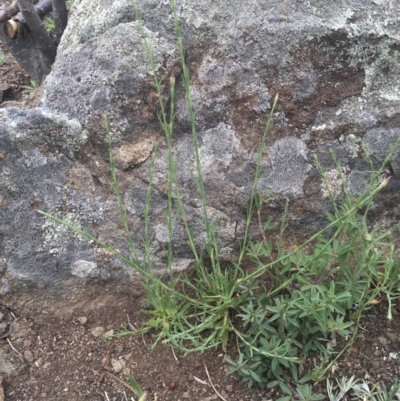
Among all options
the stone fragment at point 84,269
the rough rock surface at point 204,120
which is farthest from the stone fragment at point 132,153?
the stone fragment at point 84,269

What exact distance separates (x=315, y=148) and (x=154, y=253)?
0.62 m

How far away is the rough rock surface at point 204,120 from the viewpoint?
1630mm

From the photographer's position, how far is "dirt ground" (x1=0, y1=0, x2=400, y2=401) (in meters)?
1.56

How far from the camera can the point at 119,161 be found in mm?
1669

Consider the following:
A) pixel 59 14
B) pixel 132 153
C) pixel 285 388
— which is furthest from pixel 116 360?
pixel 59 14

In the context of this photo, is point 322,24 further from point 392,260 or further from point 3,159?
point 3,159

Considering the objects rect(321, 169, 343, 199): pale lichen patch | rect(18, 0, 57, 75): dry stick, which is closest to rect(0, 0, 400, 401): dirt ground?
rect(321, 169, 343, 199): pale lichen patch

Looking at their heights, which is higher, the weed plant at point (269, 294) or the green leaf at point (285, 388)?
the weed plant at point (269, 294)

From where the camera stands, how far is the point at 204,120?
166 centimetres

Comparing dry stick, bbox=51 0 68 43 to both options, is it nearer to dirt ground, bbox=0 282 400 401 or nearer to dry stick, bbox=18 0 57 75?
dry stick, bbox=18 0 57 75

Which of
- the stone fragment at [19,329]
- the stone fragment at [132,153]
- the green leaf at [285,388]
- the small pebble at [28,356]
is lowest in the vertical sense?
the green leaf at [285,388]

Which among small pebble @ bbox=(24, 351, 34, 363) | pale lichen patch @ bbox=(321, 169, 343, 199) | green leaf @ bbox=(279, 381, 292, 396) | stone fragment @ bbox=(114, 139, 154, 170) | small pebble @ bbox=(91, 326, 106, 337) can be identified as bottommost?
green leaf @ bbox=(279, 381, 292, 396)

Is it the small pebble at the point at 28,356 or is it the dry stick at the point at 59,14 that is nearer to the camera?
the small pebble at the point at 28,356

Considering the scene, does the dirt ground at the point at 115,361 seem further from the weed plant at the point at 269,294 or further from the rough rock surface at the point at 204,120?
the rough rock surface at the point at 204,120
